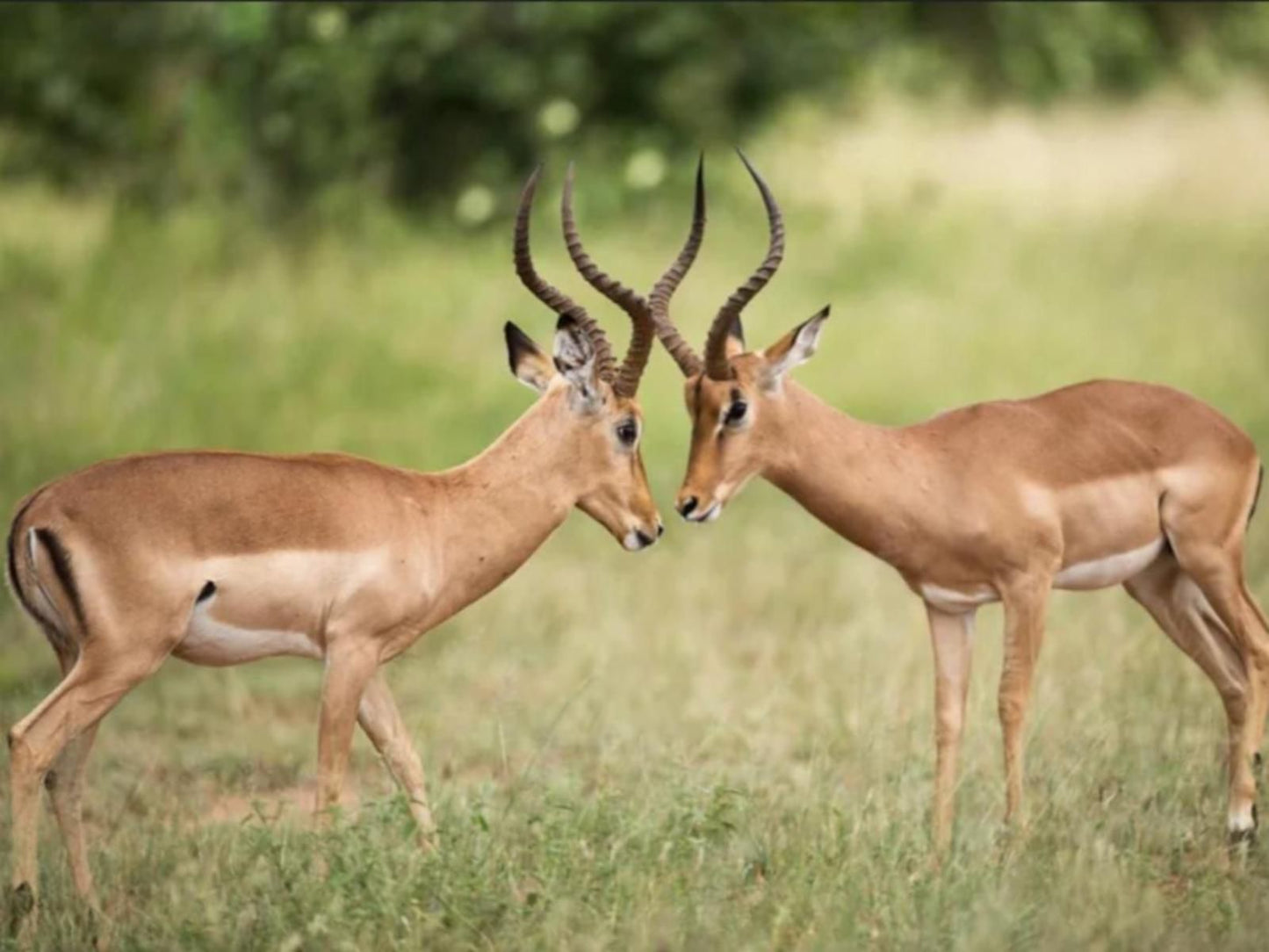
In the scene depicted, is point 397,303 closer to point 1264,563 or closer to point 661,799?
point 1264,563

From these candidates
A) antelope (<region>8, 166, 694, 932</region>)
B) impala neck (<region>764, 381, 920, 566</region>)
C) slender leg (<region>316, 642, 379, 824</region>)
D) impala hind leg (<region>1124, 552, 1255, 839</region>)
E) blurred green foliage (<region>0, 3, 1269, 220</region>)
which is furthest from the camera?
blurred green foliage (<region>0, 3, 1269, 220</region>)

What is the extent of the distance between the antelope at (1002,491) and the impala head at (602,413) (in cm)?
14

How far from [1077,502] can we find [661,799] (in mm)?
1402

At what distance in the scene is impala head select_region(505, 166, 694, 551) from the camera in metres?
5.99

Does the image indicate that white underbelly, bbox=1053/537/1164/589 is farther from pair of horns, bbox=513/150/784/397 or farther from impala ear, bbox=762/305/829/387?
pair of horns, bbox=513/150/784/397

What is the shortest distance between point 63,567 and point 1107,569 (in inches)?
112

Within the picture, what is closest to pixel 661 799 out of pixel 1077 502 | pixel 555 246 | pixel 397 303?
pixel 1077 502

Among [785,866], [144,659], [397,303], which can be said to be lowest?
[785,866]

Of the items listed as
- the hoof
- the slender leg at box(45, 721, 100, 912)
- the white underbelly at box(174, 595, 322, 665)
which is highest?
the white underbelly at box(174, 595, 322, 665)

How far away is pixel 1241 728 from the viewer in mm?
6453

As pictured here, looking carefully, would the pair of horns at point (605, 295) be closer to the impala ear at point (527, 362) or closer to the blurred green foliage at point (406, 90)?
the impala ear at point (527, 362)

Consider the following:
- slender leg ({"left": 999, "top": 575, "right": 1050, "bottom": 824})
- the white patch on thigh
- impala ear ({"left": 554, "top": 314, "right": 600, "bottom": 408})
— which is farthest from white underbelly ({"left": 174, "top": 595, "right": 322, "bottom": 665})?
slender leg ({"left": 999, "top": 575, "right": 1050, "bottom": 824})

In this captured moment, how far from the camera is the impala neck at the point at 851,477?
20.1 ft

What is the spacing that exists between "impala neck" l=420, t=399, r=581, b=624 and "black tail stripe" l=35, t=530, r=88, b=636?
97 cm
